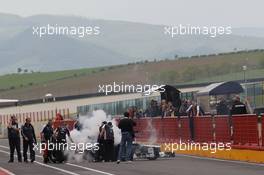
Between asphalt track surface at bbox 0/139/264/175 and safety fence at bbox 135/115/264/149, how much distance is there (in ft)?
2.87

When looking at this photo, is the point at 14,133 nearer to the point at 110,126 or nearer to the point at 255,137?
the point at 110,126

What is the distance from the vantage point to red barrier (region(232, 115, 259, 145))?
26.0 m

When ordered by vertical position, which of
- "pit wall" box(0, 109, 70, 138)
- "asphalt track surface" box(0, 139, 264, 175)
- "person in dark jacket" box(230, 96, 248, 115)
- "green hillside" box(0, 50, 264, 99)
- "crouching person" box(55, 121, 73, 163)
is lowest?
"asphalt track surface" box(0, 139, 264, 175)

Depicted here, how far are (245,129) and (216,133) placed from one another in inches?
102

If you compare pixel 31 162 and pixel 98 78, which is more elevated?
pixel 98 78

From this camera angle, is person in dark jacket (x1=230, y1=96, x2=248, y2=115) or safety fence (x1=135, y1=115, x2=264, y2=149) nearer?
safety fence (x1=135, y1=115, x2=264, y2=149)

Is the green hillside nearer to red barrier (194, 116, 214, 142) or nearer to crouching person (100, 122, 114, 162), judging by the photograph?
red barrier (194, 116, 214, 142)

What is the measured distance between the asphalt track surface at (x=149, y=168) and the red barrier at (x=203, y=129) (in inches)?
38.6

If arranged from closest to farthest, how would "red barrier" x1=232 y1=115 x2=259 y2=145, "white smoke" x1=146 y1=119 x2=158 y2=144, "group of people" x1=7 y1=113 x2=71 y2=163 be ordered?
1. "red barrier" x1=232 y1=115 x2=259 y2=145
2. "group of people" x1=7 y1=113 x2=71 y2=163
3. "white smoke" x1=146 y1=119 x2=158 y2=144

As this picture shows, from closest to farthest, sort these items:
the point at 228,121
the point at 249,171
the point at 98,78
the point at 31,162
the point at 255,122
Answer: the point at 249,171 < the point at 255,122 < the point at 228,121 < the point at 31,162 < the point at 98,78

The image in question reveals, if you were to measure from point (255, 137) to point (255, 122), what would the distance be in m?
0.47

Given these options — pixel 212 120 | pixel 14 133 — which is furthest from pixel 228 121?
pixel 14 133

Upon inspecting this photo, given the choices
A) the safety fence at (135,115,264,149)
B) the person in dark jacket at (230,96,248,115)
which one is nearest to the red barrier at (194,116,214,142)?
the safety fence at (135,115,264,149)

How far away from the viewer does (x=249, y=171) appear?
22.1 metres
